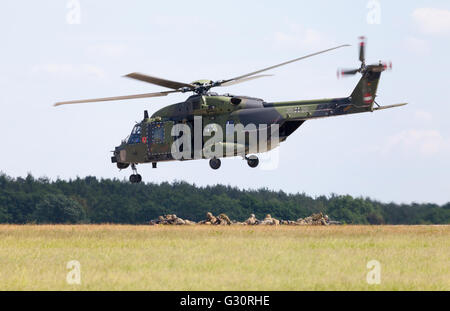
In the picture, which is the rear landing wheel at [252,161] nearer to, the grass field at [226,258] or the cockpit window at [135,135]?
the grass field at [226,258]

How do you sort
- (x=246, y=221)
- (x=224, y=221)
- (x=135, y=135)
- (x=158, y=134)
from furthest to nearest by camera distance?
(x=224, y=221) < (x=246, y=221) < (x=135, y=135) < (x=158, y=134)

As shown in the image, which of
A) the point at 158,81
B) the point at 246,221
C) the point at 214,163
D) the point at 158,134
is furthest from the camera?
the point at 246,221

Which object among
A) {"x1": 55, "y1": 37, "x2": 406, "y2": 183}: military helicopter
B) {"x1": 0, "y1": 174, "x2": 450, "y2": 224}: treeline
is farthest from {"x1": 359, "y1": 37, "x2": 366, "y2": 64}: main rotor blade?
{"x1": 0, "y1": 174, "x2": 450, "y2": 224}: treeline

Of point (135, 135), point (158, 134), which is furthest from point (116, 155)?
point (158, 134)

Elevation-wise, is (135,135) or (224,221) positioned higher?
(135,135)

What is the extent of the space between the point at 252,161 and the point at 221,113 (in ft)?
9.70

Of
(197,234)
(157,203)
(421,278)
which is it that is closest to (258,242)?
(197,234)

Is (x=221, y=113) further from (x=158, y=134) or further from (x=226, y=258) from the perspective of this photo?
(x=226, y=258)

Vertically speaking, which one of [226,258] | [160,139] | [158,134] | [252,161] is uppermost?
[158,134]

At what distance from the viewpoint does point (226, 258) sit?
81.1ft

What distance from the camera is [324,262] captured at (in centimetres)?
2405

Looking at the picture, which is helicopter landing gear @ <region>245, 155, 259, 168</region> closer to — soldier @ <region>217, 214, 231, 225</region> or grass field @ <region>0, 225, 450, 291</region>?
grass field @ <region>0, 225, 450, 291</region>

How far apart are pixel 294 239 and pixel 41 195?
161ft
